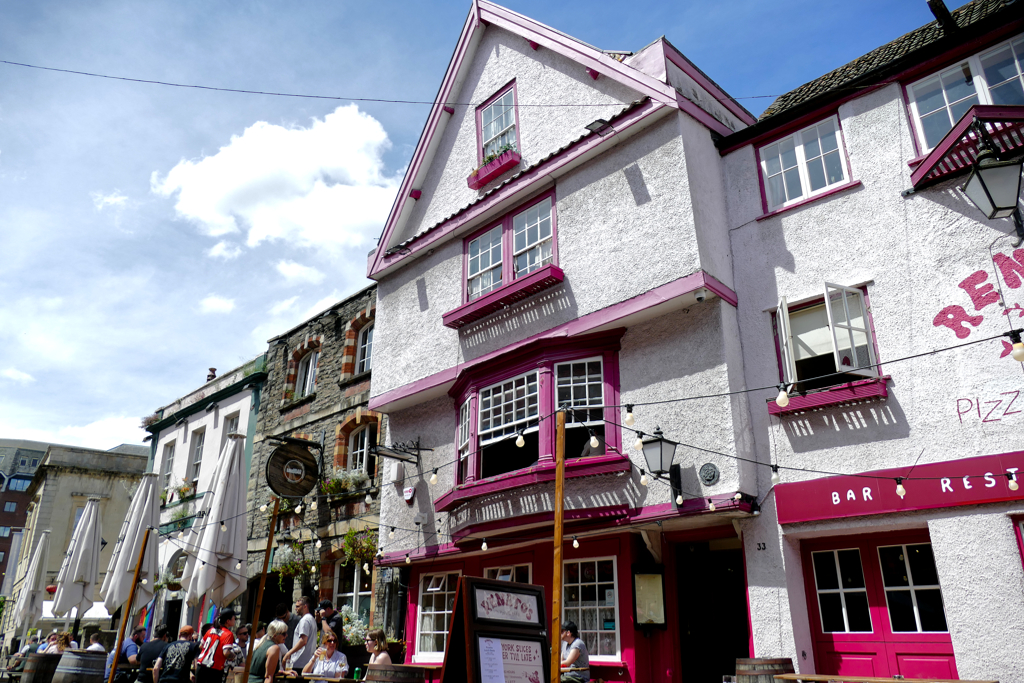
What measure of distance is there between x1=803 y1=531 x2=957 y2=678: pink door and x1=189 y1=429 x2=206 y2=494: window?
60.0 feet

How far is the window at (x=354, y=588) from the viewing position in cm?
1515

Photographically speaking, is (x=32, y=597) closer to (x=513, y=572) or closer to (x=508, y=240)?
(x=513, y=572)

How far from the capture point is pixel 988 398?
27.0ft

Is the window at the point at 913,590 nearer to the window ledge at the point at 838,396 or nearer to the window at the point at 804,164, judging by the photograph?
the window ledge at the point at 838,396

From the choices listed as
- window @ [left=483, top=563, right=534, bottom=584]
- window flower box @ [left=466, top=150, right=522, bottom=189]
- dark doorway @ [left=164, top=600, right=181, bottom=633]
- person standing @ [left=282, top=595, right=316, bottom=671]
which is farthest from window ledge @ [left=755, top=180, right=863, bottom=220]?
dark doorway @ [left=164, top=600, right=181, bottom=633]

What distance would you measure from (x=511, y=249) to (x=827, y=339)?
18.8 ft

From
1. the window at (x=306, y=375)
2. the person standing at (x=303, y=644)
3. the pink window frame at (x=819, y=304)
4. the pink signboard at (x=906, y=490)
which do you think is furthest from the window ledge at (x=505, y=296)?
the window at (x=306, y=375)

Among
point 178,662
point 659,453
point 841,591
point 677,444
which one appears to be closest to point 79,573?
point 178,662

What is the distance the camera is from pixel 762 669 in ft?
26.5

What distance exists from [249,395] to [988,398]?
18116 millimetres

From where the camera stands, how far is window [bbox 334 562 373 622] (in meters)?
15.1

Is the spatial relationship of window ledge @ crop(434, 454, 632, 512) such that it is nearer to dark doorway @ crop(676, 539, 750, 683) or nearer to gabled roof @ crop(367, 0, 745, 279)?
dark doorway @ crop(676, 539, 750, 683)

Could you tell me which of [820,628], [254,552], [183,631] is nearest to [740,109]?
[820,628]

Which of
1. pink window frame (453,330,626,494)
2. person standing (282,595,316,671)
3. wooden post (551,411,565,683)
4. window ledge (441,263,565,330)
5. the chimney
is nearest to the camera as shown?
wooden post (551,411,565,683)
